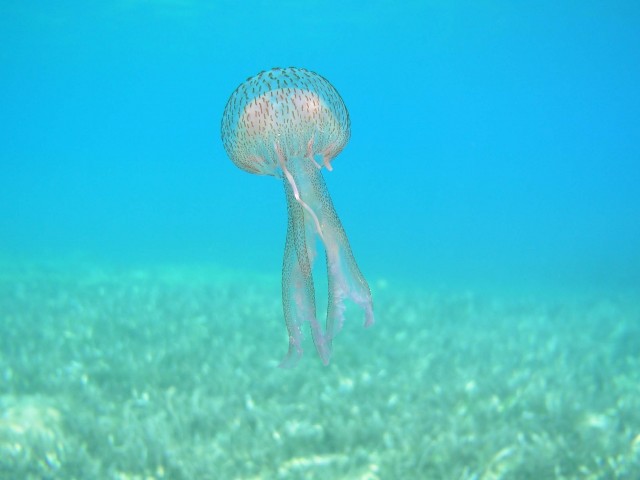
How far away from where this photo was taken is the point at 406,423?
5.12m

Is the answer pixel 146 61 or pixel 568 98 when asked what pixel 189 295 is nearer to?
pixel 146 61

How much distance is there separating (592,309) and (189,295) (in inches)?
371

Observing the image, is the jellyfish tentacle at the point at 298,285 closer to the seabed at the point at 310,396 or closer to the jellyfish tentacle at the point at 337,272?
the jellyfish tentacle at the point at 337,272

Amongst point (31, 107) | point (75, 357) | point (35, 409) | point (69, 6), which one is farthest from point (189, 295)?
point (31, 107)

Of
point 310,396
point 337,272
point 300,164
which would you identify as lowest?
point 337,272

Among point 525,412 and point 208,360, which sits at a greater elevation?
point 208,360

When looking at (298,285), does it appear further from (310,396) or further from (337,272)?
(310,396)

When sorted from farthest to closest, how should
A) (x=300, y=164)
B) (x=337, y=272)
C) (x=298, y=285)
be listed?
(x=300, y=164), (x=298, y=285), (x=337, y=272)

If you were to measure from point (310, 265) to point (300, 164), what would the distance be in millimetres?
613

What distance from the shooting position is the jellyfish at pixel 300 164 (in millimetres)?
2607

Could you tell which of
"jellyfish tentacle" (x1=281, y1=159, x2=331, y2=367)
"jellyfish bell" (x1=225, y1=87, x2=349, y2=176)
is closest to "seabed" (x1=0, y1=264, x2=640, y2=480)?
"jellyfish tentacle" (x1=281, y1=159, x2=331, y2=367)

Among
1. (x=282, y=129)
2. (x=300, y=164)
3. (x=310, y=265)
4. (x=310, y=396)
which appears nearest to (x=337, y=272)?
(x=310, y=265)

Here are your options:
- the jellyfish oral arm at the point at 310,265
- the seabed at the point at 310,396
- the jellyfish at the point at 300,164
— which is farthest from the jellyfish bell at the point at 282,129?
the seabed at the point at 310,396

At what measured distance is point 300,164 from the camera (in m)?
2.93
